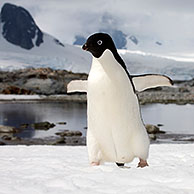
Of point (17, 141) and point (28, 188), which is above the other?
→ point (28, 188)

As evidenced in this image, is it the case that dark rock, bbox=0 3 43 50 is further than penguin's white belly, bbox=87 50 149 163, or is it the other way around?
dark rock, bbox=0 3 43 50

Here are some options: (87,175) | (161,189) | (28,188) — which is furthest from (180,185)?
(28,188)

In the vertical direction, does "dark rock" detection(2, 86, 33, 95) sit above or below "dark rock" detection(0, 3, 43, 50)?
below

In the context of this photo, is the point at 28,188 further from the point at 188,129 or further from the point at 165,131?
the point at 188,129

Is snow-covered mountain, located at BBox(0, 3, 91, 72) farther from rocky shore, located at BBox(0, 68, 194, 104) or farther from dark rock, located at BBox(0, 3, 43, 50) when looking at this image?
rocky shore, located at BBox(0, 68, 194, 104)

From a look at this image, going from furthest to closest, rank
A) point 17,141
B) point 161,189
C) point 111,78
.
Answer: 1. point 17,141
2. point 111,78
3. point 161,189

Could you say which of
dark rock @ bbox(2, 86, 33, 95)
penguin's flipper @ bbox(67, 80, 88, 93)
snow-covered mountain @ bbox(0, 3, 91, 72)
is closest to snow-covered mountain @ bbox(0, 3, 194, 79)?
snow-covered mountain @ bbox(0, 3, 91, 72)

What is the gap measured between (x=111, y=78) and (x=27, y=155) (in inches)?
72.1

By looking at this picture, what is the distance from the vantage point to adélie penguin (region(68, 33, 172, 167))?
306cm

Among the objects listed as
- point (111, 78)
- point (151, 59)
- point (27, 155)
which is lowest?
point (27, 155)

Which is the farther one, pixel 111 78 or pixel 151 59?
pixel 151 59

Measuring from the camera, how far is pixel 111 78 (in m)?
3.05

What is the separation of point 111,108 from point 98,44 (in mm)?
542

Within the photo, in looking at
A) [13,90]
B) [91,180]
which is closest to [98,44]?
[91,180]
